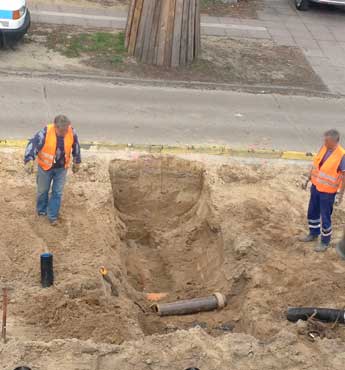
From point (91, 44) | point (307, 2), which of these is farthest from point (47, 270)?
point (307, 2)

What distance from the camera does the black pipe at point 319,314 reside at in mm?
9039

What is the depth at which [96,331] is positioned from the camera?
8547mm

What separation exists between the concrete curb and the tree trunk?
4673 mm

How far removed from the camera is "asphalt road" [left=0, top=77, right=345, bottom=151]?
14133 mm

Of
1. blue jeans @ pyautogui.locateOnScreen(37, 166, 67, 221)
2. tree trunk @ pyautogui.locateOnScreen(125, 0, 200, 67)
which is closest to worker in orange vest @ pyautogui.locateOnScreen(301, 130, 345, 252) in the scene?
blue jeans @ pyautogui.locateOnScreen(37, 166, 67, 221)

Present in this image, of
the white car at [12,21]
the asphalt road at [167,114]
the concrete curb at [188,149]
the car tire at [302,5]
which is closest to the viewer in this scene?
the concrete curb at [188,149]

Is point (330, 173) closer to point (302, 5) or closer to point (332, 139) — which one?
point (332, 139)

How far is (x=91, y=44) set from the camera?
60.6 ft

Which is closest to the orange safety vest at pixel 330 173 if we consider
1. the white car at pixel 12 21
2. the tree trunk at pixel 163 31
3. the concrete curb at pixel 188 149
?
the concrete curb at pixel 188 149

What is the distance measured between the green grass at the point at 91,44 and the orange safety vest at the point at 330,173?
341 inches

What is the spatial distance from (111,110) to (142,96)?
1.22 meters

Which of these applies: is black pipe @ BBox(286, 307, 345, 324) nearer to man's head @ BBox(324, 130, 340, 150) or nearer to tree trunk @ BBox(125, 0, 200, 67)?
Answer: man's head @ BBox(324, 130, 340, 150)

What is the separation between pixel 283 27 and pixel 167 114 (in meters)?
7.87

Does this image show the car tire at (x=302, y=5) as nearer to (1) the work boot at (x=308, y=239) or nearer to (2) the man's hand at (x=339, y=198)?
(2) the man's hand at (x=339, y=198)
